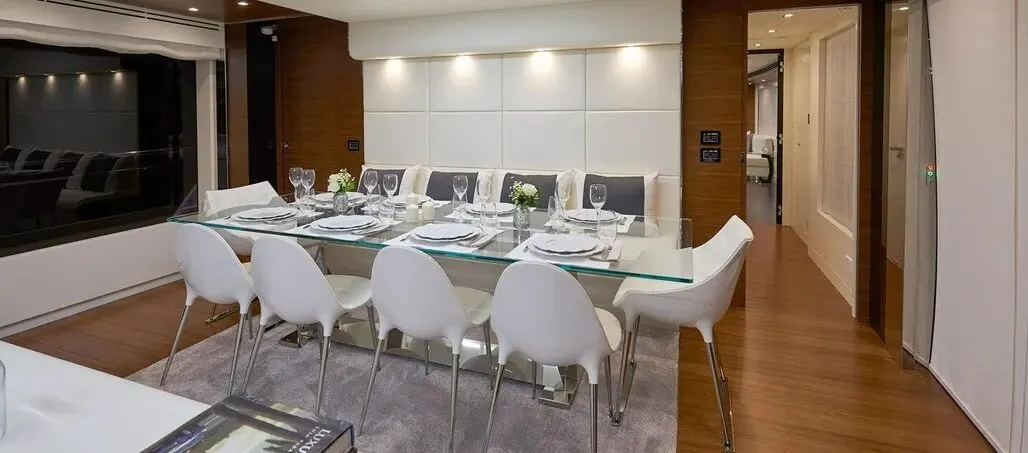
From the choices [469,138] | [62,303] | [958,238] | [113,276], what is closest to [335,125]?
[469,138]

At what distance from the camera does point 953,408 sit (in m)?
2.75

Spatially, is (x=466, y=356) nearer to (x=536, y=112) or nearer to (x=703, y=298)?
(x=703, y=298)

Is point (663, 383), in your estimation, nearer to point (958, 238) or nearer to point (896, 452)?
point (896, 452)

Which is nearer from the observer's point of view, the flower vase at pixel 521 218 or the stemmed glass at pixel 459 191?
the flower vase at pixel 521 218

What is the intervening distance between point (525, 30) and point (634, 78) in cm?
84

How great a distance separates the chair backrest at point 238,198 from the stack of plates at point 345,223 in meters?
0.88

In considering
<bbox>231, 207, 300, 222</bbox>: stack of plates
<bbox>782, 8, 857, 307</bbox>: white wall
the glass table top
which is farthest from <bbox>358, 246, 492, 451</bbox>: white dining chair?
<bbox>782, 8, 857, 307</bbox>: white wall

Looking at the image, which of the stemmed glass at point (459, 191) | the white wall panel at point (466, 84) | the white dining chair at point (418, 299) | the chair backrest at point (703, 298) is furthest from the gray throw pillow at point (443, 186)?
the chair backrest at point (703, 298)

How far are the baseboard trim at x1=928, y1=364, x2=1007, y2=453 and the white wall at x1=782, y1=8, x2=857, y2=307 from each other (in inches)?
44.3

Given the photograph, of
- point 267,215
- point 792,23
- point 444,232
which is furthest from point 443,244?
point 792,23

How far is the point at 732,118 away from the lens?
409 cm

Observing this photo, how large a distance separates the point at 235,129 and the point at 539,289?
4.29m

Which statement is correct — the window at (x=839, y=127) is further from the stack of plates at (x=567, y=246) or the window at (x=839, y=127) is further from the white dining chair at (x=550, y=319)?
the white dining chair at (x=550, y=319)

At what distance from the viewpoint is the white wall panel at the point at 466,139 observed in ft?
15.4
